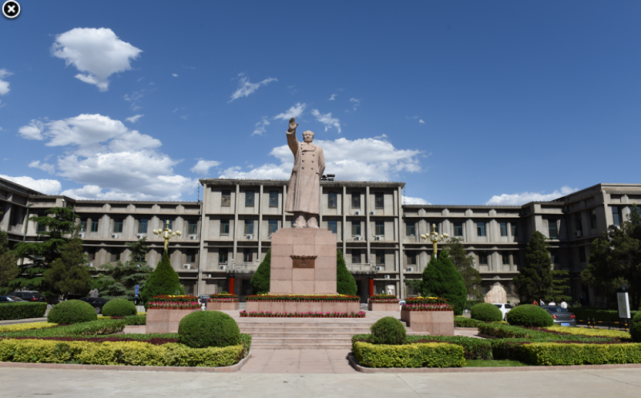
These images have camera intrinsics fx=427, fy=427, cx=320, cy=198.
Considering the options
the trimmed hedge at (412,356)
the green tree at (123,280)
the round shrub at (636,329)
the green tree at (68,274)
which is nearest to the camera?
the trimmed hedge at (412,356)

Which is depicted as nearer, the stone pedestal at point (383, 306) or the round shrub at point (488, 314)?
the round shrub at point (488, 314)

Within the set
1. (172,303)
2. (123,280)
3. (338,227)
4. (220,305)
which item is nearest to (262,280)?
(220,305)

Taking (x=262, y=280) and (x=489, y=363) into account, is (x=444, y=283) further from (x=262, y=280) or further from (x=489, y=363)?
(x=489, y=363)

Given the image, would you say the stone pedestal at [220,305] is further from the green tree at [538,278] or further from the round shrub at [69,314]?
the green tree at [538,278]

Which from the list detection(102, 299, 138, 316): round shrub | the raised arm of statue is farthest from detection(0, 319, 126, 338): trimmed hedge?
the raised arm of statue

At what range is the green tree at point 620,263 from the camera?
93.8ft

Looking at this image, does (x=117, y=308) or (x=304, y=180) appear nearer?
(x=117, y=308)

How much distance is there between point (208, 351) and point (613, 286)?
30284mm

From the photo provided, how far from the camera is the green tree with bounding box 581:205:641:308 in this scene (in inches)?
1126

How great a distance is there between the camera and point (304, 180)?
1958 centimetres

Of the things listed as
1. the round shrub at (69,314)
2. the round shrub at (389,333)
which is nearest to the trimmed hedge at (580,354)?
the round shrub at (389,333)

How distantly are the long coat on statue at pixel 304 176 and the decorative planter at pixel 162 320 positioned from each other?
267 inches

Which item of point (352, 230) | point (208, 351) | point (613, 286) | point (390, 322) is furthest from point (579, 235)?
point (208, 351)

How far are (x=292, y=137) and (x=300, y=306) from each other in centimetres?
755
